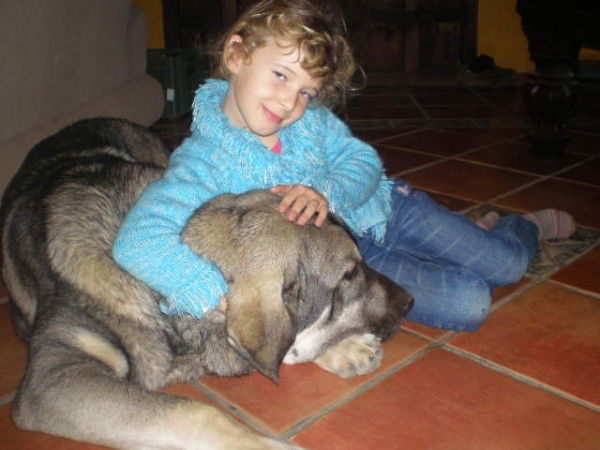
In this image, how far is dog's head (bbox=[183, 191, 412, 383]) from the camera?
4.17 ft

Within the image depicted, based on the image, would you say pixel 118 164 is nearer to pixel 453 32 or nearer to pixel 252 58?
pixel 252 58

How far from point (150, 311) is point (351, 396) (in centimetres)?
62

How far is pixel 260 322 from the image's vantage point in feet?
4.13

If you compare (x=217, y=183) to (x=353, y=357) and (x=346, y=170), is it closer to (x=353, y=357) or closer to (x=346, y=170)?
(x=346, y=170)

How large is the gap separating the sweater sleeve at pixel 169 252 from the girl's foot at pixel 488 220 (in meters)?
1.48

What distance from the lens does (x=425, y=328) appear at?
1.95 meters

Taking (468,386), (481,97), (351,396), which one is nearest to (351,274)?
(351,396)

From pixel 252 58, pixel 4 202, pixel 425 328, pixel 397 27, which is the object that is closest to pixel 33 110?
pixel 4 202

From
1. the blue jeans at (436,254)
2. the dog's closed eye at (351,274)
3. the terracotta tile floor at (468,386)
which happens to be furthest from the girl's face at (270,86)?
the terracotta tile floor at (468,386)

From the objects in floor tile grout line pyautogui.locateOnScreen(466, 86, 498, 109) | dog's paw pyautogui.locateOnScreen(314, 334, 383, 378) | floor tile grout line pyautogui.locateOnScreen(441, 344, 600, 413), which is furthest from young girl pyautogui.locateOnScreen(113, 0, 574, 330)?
floor tile grout line pyautogui.locateOnScreen(466, 86, 498, 109)

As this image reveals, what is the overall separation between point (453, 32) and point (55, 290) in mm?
6215

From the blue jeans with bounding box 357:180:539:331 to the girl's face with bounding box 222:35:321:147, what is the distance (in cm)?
65

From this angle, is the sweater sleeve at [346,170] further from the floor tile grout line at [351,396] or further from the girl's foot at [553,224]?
the girl's foot at [553,224]

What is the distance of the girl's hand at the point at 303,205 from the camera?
1.42 meters
